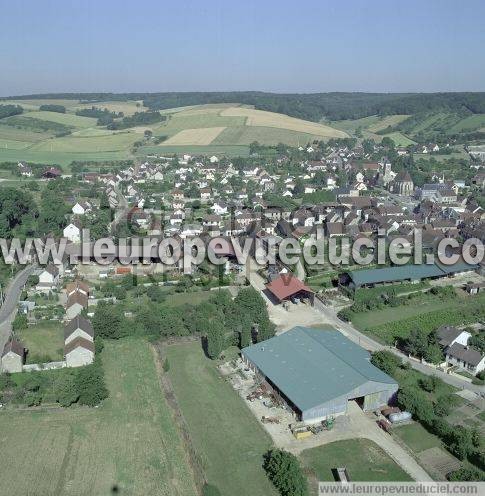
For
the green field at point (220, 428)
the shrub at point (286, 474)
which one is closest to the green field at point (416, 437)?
the shrub at point (286, 474)

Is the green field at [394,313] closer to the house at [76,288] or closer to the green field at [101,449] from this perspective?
the green field at [101,449]

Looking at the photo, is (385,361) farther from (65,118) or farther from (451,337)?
(65,118)

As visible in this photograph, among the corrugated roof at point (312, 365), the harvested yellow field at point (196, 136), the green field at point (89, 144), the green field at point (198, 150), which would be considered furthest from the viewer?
the harvested yellow field at point (196, 136)

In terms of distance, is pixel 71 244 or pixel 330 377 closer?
pixel 330 377

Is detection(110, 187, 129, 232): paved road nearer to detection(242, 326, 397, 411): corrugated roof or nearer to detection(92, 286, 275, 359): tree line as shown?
detection(92, 286, 275, 359): tree line

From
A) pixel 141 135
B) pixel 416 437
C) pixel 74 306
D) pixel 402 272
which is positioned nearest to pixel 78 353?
pixel 74 306

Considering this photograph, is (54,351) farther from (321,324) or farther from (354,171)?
(354,171)

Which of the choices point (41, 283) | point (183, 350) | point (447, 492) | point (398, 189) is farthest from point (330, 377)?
point (398, 189)
